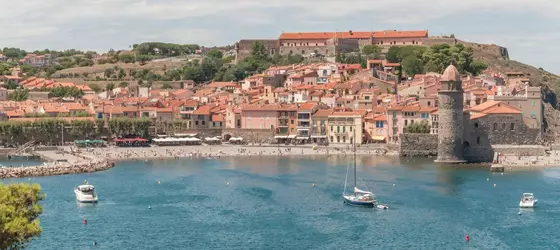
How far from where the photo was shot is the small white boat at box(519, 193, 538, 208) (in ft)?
109

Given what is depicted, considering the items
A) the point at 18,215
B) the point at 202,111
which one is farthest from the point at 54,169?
the point at 18,215

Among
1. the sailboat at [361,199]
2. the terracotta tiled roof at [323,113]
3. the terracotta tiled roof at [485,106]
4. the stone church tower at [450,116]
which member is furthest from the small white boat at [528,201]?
the terracotta tiled roof at [323,113]

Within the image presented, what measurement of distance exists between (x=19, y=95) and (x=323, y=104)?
27715mm

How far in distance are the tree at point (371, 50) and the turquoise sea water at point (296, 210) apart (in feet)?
118

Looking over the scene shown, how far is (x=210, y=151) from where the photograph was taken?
54469 mm

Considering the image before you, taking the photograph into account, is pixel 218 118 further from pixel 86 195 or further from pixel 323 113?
pixel 86 195

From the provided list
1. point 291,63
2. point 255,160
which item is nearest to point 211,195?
point 255,160

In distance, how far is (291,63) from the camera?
83188 millimetres

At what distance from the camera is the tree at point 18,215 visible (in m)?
18.2

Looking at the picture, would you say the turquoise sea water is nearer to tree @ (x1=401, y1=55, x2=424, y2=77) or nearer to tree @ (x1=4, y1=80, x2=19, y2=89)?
tree @ (x1=401, y1=55, x2=424, y2=77)

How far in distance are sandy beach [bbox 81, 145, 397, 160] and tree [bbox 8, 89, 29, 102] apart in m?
22.3

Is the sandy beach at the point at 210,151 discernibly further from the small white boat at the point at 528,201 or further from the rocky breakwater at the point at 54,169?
the small white boat at the point at 528,201

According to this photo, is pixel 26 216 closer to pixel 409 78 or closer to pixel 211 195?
pixel 211 195

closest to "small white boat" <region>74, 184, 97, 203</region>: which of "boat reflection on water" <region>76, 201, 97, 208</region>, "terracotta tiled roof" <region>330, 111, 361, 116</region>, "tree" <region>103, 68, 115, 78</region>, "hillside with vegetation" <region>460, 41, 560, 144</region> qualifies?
"boat reflection on water" <region>76, 201, 97, 208</region>
